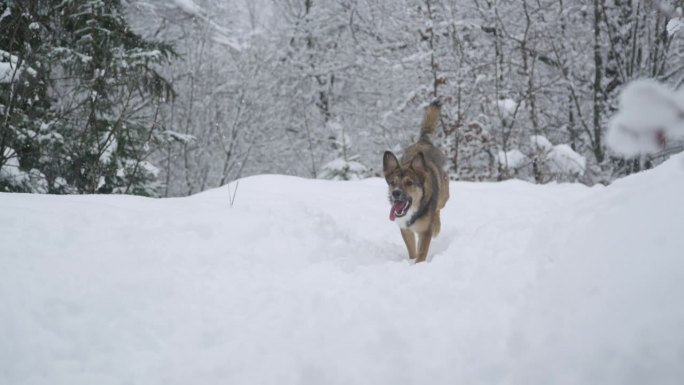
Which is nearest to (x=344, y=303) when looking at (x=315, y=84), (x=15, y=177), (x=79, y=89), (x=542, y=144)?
(x=15, y=177)

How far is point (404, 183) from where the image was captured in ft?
15.9

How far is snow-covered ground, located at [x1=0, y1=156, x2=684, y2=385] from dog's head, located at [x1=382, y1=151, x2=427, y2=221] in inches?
45.2

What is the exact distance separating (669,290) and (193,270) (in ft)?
9.63

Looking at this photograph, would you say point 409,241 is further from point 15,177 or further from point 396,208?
point 15,177

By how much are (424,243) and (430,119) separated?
2.53m

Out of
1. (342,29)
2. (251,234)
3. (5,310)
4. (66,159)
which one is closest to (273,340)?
(5,310)

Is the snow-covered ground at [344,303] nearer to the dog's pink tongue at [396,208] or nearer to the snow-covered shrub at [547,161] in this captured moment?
the dog's pink tongue at [396,208]

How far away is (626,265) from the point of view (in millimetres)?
1961

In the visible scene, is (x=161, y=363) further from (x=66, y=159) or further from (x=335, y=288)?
(x=66, y=159)

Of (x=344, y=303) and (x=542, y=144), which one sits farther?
(x=542, y=144)

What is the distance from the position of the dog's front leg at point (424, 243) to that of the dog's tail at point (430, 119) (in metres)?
2.15

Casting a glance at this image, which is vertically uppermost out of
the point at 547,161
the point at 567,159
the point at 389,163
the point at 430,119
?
the point at 430,119

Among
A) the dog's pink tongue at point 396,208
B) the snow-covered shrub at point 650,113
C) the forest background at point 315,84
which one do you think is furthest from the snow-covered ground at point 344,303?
the dog's pink tongue at point 396,208

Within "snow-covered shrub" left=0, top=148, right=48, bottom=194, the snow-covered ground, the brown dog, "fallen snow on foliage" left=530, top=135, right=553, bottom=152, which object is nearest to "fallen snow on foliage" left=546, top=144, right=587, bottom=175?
"fallen snow on foliage" left=530, top=135, right=553, bottom=152
